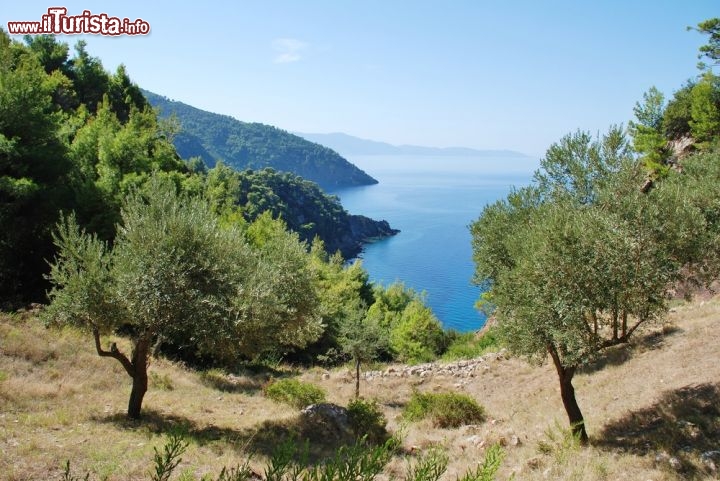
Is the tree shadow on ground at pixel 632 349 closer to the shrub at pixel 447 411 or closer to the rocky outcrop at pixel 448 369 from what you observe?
the rocky outcrop at pixel 448 369

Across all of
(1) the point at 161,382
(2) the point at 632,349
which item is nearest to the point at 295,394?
(1) the point at 161,382

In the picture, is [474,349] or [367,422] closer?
[367,422]

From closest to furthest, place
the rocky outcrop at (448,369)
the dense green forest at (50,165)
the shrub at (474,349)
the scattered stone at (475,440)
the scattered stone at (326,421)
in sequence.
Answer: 1. the scattered stone at (475,440)
2. the scattered stone at (326,421)
3. the dense green forest at (50,165)
4. the rocky outcrop at (448,369)
5. the shrub at (474,349)

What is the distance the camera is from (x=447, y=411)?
70.4 ft

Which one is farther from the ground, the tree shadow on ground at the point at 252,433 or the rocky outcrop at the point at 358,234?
the tree shadow on ground at the point at 252,433

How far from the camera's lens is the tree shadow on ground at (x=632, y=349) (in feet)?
78.9

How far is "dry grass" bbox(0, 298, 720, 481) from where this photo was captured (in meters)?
12.6

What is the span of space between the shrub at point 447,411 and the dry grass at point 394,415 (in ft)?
2.36

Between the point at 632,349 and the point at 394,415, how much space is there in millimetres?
13562

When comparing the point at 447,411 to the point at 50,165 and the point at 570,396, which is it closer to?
the point at 570,396

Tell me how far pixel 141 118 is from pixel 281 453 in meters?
59.8

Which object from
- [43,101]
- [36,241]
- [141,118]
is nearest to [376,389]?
[36,241]

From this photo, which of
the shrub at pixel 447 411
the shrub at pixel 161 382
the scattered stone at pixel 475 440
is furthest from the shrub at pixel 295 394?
the scattered stone at pixel 475 440

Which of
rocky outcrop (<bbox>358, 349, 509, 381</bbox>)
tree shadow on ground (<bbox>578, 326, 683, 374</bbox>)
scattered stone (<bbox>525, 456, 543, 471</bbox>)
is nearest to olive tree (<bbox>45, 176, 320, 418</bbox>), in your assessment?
scattered stone (<bbox>525, 456, 543, 471</bbox>)
